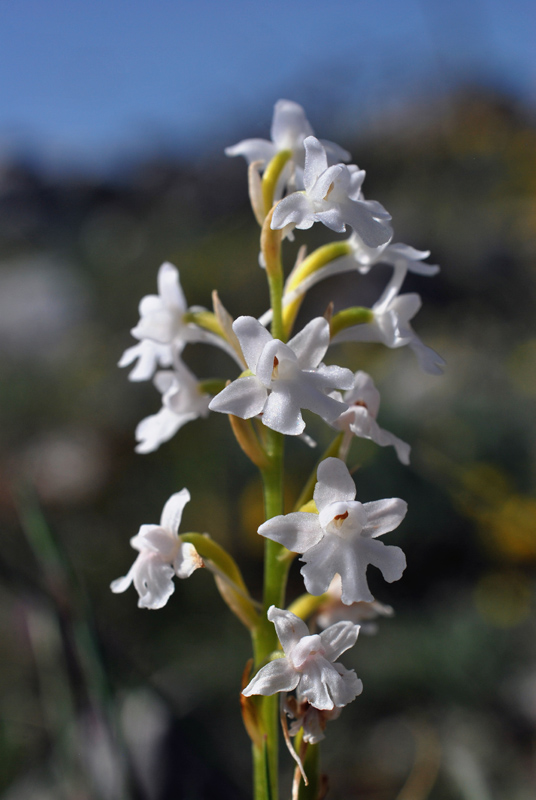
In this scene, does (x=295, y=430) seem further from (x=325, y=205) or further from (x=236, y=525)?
(x=236, y=525)

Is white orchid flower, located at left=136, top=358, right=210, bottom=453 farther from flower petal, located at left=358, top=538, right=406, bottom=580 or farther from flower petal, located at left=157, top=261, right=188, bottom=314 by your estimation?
flower petal, located at left=358, top=538, right=406, bottom=580

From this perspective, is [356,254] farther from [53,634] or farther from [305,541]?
[53,634]

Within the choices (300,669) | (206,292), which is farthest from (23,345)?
(300,669)

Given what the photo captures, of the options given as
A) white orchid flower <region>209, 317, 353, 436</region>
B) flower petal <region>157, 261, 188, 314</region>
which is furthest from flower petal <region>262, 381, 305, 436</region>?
flower petal <region>157, 261, 188, 314</region>

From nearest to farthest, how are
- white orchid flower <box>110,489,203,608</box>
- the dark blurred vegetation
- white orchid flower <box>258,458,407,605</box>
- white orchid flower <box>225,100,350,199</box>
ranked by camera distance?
white orchid flower <box>258,458,407,605</box>, white orchid flower <box>110,489,203,608</box>, white orchid flower <box>225,100,350,199</box>, the dark blurred vegetation

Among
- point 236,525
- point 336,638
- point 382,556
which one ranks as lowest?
point 236,525

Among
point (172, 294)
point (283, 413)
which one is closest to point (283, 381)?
point (283, 413)
